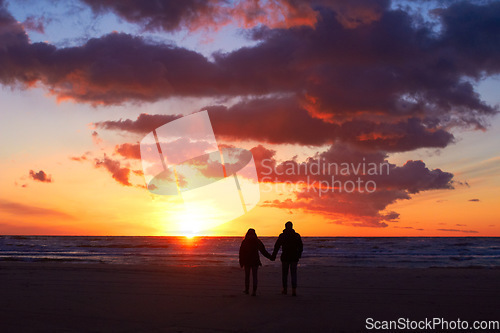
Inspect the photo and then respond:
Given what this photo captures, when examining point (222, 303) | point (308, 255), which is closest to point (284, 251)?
point (222, 303)

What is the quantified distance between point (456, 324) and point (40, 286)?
12.9 meters

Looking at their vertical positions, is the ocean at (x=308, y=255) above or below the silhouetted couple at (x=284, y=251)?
below

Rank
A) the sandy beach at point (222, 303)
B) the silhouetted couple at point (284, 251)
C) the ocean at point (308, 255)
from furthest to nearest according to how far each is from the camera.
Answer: the ocean at point (308, 255), the silhouetted couple at point (284, 251), the sandy beach at point (222, 303)

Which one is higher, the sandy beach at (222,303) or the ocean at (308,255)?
the sandy beach at (222,303)

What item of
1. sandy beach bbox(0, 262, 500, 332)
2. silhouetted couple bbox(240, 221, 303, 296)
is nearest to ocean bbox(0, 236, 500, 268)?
sandy beach bbox(0, 262, 500, 332)

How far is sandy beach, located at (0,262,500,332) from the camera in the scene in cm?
885

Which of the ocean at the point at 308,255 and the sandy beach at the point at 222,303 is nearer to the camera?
the sandy beach at the point at 222,303

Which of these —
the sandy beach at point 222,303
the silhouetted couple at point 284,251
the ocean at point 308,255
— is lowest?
the ocean at point 308,255

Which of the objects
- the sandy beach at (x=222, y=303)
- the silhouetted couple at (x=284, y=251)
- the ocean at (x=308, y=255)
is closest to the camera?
the sandy beach at (x=222, y=303)

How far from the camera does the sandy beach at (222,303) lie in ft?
29.0

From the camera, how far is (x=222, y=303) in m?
11.5

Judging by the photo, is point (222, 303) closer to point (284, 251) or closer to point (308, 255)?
point (284, 251)

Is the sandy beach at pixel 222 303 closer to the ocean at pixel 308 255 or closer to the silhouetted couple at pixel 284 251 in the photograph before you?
the silhouetted couple at pixel 284 251

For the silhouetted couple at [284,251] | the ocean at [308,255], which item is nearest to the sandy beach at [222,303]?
the silhouetted couple at [284,251]
